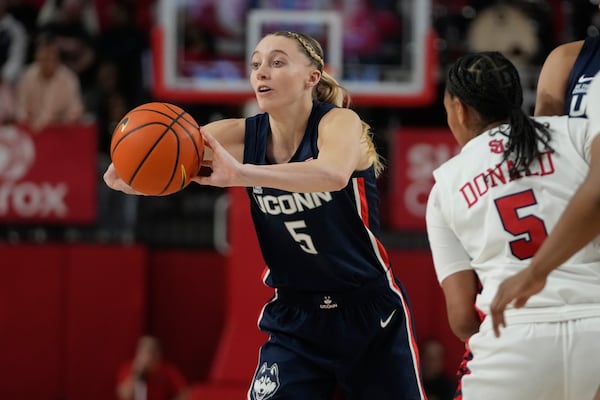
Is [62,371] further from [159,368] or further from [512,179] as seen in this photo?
[512,179]

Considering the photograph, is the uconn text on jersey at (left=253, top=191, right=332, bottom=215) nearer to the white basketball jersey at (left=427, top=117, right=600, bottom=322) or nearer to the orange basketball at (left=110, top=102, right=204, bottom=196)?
the orange basketball at (left=110, top=102, right=204, bottom=196)

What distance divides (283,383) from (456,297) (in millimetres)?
982

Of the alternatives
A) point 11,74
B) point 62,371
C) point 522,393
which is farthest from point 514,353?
point 11,74

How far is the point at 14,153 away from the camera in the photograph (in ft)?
34.5

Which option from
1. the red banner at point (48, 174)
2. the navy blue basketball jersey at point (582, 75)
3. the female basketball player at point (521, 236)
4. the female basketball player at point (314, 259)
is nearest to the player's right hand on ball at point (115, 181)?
the female basketball player at point (314, 259)

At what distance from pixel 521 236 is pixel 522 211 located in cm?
8

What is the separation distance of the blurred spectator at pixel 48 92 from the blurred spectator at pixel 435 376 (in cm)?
404

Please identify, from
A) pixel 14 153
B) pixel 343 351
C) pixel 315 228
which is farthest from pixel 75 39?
pixel 343 351

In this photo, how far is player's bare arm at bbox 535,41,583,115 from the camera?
411 centimetres

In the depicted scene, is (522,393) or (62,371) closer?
(522,393)

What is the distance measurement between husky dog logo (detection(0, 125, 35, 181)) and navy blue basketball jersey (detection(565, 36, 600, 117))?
290 inches

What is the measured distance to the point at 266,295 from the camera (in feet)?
26.4

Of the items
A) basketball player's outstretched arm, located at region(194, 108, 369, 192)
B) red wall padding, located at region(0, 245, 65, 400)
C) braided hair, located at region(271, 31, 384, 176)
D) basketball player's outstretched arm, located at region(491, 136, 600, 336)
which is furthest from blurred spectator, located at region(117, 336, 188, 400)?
basketball player's outstretched arm, located at region(491, 136, 600, 336)

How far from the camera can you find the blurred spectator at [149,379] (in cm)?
1021
